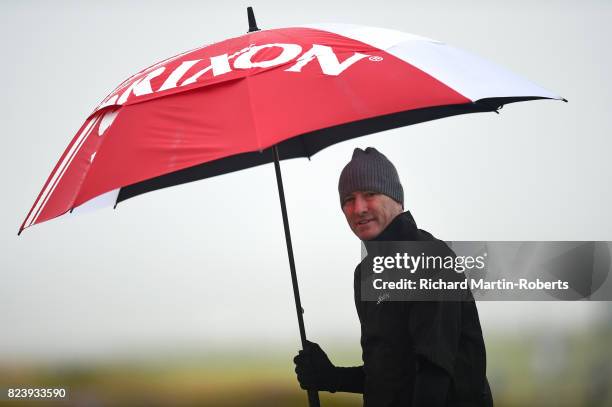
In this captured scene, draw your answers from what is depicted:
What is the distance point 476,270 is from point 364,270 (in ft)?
1.96

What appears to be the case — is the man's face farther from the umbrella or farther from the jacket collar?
the umbrella

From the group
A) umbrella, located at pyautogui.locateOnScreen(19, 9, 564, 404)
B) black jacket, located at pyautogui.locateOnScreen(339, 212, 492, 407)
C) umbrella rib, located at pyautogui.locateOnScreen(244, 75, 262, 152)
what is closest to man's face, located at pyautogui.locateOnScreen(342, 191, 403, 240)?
black jacket, located at pyautogui.locateOnScreen(339, 212, 492, 407)

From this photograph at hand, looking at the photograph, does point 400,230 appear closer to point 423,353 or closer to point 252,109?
point 423,353

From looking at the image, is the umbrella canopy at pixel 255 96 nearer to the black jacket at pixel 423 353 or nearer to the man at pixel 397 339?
the man at pixel 397 339

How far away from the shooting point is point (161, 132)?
188 centimetres

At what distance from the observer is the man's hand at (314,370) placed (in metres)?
2.39

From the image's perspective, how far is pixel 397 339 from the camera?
6.87ft

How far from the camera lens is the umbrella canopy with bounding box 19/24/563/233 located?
1.78m

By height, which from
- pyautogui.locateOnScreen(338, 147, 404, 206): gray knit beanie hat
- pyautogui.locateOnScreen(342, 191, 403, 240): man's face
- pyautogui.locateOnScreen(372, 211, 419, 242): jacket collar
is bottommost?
pyautogui.locateOnScreen(372, 211, 419, 242): jacket collar

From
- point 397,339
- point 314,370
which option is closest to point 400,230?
point 397,339

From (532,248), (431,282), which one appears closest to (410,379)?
(431,282)

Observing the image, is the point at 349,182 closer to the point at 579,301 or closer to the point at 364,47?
the point at 364,47

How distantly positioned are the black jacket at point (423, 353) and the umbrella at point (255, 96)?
19.1 inches

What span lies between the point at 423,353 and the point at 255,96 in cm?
77
